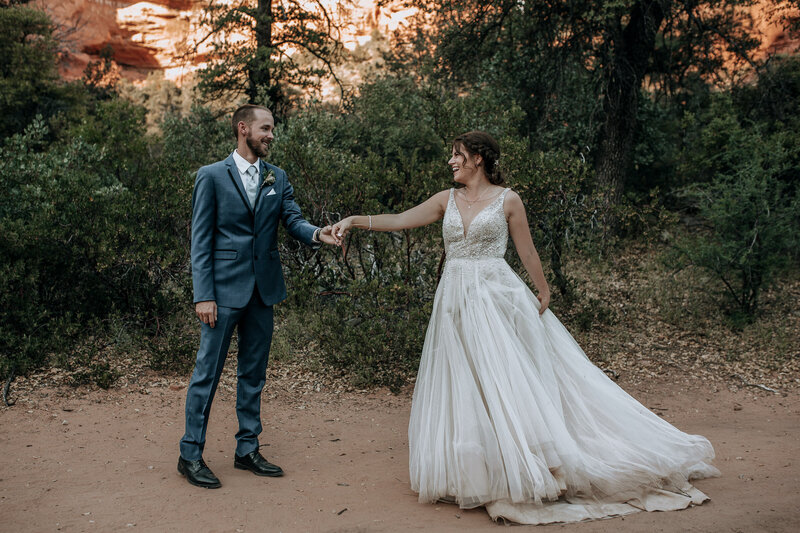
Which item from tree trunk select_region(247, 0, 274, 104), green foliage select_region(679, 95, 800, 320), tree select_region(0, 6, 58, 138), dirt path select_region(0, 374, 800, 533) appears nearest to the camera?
dirt path select_region(0, 374, 800, 533)

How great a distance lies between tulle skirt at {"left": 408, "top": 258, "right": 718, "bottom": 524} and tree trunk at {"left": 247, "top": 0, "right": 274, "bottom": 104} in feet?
30.2

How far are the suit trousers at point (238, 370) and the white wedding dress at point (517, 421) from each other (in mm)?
1042

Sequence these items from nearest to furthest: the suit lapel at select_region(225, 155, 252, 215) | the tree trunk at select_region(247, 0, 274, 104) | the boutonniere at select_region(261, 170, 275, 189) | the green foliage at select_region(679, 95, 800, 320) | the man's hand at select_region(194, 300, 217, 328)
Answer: the man's hand at select_region(194, 300, 217, 328) < the suit lapel at select_region(225, 155, 252, 215) < the boutonniere at select_region(261, 170, 275, 189) < the green foliage at select_region(679, 95, 800, 320) < the tree trunk at select_region(247, 0, 274, 104)

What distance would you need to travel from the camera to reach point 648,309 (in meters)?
8.38

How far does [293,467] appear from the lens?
4.33 metres

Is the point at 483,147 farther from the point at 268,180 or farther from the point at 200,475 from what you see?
the point at 200,475

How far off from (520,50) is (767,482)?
31.9ft

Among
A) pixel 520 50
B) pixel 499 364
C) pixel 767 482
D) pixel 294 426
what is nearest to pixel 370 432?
pixel 294 426

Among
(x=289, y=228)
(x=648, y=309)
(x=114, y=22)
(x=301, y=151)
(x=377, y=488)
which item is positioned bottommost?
(x=377, y=488)

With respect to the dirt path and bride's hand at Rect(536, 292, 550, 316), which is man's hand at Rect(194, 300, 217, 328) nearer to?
the dirt path

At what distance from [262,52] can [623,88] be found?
6.36m

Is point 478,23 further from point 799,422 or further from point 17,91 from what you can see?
point 17,91

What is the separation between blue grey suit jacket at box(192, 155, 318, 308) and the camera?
389cm

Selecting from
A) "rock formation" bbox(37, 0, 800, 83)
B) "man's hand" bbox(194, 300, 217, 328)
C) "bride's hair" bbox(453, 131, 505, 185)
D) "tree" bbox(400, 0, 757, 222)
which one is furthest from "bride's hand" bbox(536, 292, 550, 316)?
"rock formation" bbox(37, 0, 800, 83)
